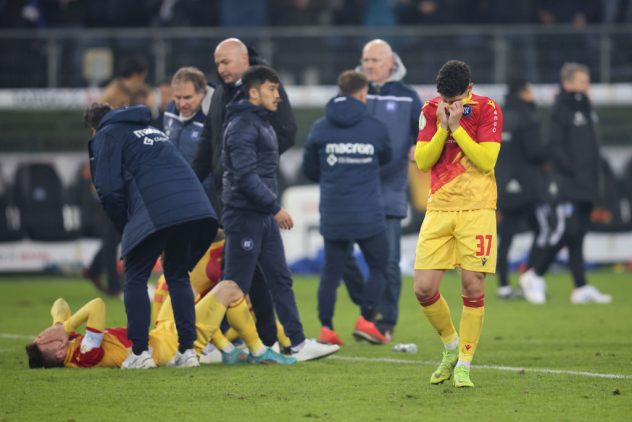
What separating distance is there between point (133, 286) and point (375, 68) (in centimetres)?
374

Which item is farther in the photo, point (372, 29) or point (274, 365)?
point (372, 29)

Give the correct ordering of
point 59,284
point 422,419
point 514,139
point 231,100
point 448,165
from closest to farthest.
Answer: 1. point 422,419
2. point 448,165
3. point 231,100
4. point 514,139
5. point 59,284

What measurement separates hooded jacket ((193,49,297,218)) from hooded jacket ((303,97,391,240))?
0.82 m

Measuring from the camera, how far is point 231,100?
9.85 metres

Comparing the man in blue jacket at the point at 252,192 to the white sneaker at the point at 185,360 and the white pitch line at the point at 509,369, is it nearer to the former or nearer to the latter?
the white pitch line at the point at 509,369

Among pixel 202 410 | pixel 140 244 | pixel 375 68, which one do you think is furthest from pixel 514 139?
pixel 202 410

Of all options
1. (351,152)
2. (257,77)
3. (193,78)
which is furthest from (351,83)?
(257,77)

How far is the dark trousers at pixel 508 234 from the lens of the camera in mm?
15461

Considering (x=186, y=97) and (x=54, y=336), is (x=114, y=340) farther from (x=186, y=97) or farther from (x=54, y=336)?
(x=186, y=97)

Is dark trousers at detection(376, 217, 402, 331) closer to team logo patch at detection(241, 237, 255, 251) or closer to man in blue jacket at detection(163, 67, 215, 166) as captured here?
man in blue jacket at detection(163, 67, 215, 166)

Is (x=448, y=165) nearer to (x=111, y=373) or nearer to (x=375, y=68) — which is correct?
(x=111, y=373)

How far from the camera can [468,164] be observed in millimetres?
8133

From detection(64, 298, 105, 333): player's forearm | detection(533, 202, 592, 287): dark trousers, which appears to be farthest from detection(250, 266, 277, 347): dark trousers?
detection(533, 202, 592, 287): dark trousers

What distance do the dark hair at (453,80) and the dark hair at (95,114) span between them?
2654mm
